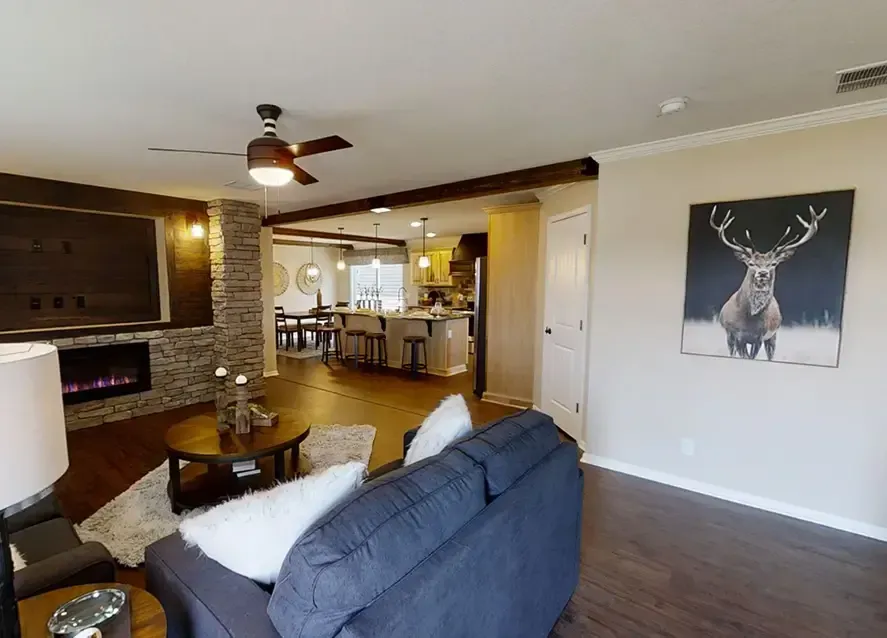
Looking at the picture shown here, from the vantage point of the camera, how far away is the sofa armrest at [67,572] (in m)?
1.38

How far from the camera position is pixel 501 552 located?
1459 mm

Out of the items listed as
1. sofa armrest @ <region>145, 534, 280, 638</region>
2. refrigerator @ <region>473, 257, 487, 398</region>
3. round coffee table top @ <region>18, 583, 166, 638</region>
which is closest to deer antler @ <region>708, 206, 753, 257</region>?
refrigerator @ <region>473, 257, 487, 398</region>

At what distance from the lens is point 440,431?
6.40 ft

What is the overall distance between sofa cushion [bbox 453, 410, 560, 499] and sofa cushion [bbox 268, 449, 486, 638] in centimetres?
24

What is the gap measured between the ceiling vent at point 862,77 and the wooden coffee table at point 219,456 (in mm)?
3696

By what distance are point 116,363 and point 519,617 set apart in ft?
17.2

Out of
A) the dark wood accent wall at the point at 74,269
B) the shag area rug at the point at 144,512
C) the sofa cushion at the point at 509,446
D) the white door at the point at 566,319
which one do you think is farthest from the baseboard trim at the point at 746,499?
the dark wood accent wall at the point at 74,269

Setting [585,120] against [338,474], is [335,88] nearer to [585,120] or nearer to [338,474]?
[585,120]

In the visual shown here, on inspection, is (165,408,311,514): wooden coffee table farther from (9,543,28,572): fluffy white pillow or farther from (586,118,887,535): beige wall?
(586,118,887,535): beige wall

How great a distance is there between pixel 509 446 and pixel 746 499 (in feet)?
7.92

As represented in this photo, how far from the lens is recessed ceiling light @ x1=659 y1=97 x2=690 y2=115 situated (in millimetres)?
2471

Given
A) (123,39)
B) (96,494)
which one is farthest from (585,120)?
(96,494)

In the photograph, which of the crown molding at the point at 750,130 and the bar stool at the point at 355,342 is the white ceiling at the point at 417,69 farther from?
the bar stool at the point at 355,342

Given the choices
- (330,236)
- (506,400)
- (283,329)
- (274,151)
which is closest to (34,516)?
(274,151)
